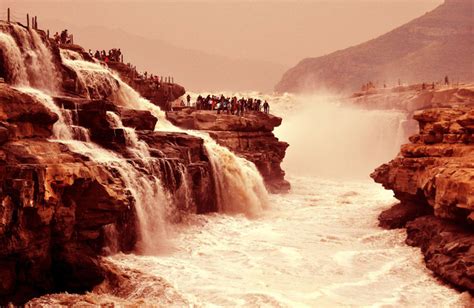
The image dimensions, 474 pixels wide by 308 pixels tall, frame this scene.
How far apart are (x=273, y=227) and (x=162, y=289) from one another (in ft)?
32.4

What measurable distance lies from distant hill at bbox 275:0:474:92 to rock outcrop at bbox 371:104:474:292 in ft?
270

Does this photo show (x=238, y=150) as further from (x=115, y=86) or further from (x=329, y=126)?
(x=329, y=126)

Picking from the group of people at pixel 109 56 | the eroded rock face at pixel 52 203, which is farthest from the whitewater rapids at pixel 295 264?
the group of people at pixel 109 56

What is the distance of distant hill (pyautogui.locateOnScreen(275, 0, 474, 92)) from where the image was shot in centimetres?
10306

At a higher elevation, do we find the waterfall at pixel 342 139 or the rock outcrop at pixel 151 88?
the rock outcrop at pixel 151 88

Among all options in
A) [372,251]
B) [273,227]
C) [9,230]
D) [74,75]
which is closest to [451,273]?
[372,251]

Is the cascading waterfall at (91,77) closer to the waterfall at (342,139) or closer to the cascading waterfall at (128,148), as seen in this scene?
the cascading waterfall at (128,148)

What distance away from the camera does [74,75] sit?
23766 mm

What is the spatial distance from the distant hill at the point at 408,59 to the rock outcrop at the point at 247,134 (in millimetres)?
73108

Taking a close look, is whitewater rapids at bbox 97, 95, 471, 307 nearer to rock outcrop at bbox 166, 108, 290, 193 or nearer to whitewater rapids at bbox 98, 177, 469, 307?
whitewater rapids at bbox 98, 177, 469, 307

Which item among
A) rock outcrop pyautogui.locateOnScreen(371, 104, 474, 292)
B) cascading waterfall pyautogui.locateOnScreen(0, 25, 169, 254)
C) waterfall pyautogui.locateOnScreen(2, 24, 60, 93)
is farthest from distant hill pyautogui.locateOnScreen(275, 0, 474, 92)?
cascading waterfall pyautogui.locateOnScreen(0, 25, 169, 254)

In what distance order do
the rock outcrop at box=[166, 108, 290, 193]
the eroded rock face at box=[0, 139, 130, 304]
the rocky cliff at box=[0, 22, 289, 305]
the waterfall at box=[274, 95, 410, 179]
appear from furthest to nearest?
the waterfall at box=[274, 95, 410, 179]
the rock outcrop at box=[166, 108, 290, 193]
the rocky cliff at box=[0, 22, 289, 305]
the eroded rock face at box=[0, 139, 130, 304]

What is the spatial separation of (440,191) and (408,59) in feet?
342

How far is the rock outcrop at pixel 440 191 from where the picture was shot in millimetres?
14328
